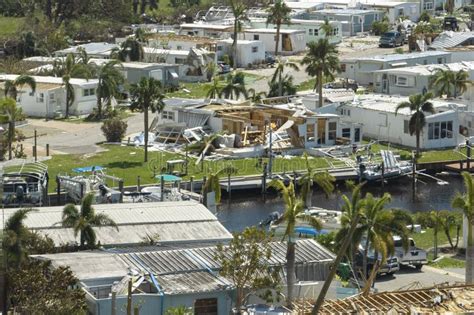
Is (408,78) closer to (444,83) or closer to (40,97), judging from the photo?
(444,83)

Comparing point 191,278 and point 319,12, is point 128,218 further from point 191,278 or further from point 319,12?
point 319,12

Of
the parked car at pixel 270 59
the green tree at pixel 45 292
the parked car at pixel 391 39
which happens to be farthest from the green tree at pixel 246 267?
A: the parked car at pixel 391 39

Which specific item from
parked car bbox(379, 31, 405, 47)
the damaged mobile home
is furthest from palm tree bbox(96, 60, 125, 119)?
parked car bbox(379, 31, 405, 47)

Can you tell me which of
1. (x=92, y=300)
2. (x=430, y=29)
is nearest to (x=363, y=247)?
(x=92, y=300)

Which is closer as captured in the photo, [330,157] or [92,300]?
[92,300]

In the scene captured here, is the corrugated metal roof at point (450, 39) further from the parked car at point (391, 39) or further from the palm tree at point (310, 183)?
the palm tree at point (310, 183)

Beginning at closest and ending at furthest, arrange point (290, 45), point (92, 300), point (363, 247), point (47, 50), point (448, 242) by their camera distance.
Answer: point (92, 300)
point (363, 247)
point (448, 242)
point (47, 50)
point (290, 45)

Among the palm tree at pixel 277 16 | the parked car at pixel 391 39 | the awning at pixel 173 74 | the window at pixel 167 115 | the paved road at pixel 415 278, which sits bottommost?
the paved road at pixel 415 278
